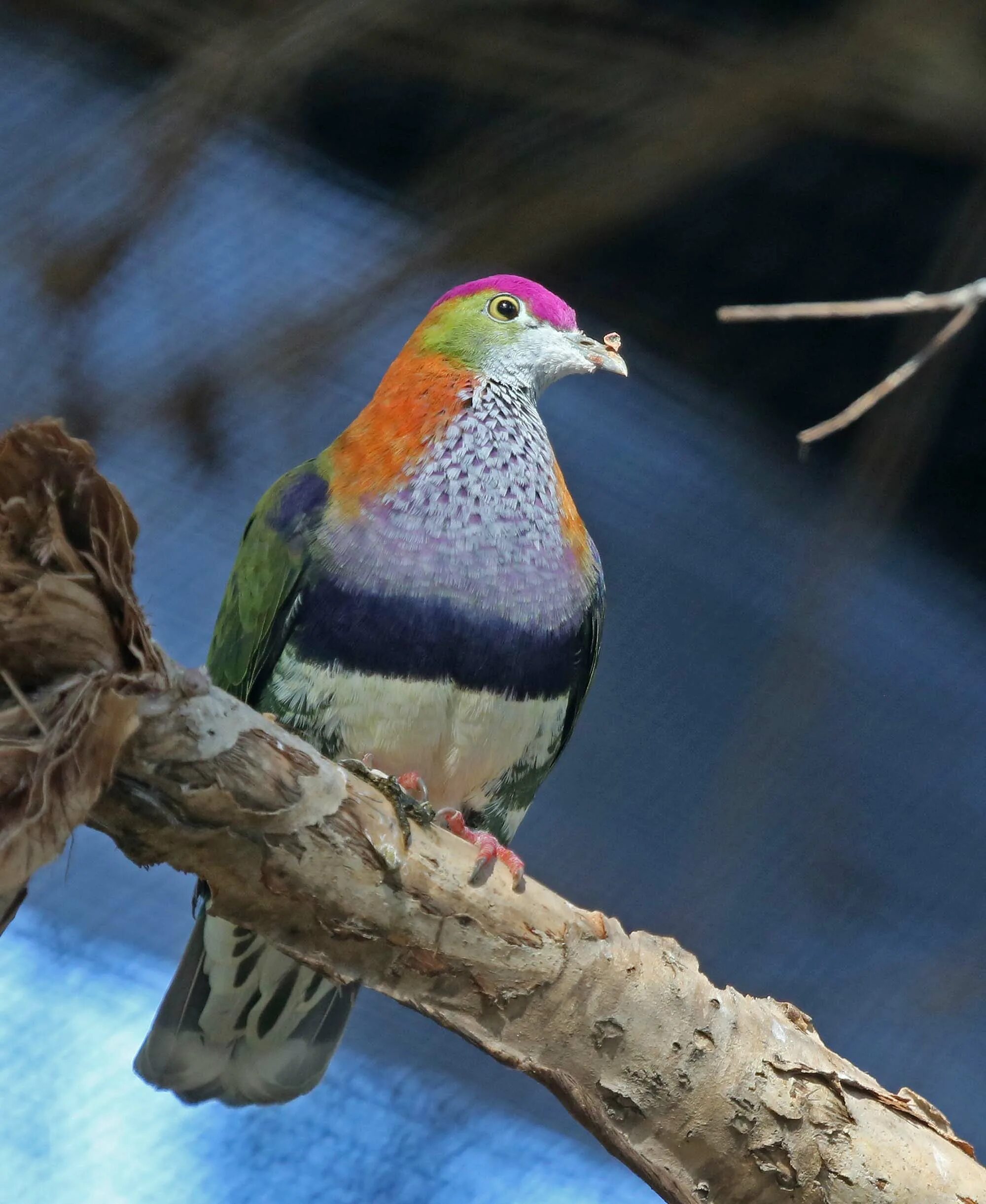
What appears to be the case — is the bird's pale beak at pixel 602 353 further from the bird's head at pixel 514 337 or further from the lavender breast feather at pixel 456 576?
the lavender breast feather at pixel 456 576

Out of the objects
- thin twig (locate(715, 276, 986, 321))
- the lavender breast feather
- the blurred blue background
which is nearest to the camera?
thin twig (locate(715, 276, 986, 321))

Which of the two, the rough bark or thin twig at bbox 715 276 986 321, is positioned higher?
thin twig at bbox 715 276 986 321

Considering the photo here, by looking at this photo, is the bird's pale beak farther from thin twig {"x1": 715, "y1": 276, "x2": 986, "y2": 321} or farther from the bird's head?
thin twig {"x1": 715, "y1": 276, "x2": 986, "y2": 321}

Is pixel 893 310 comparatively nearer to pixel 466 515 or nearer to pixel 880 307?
pixel 880 307

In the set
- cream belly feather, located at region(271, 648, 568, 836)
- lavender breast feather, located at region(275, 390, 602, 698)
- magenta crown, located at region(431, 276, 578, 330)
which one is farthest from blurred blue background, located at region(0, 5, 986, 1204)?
cream belly feather, located at region(271, 648, 568, 836)

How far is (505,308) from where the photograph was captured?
180 cm

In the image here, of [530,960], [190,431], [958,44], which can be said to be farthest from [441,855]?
[958,44]

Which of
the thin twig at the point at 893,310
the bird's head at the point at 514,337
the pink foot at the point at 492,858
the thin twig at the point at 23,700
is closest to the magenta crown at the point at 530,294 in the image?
the bird's head at the point at 514,337

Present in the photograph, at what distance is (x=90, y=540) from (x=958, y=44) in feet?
5.21

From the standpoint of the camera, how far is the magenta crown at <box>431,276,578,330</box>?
Answer: 179 centimetres

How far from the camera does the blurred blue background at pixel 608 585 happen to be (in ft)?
6.57

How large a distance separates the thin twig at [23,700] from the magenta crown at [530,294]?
1.05 metres

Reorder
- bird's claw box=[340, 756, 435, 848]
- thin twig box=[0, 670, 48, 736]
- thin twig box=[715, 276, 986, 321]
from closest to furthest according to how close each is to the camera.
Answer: thin twig box=[715, 276, 986, 321]
thin twig box=[0, 670, 48, 736]
bird's claw box=[340, 756, 435, 848]

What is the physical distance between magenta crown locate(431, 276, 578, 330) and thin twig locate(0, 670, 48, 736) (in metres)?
1.05
